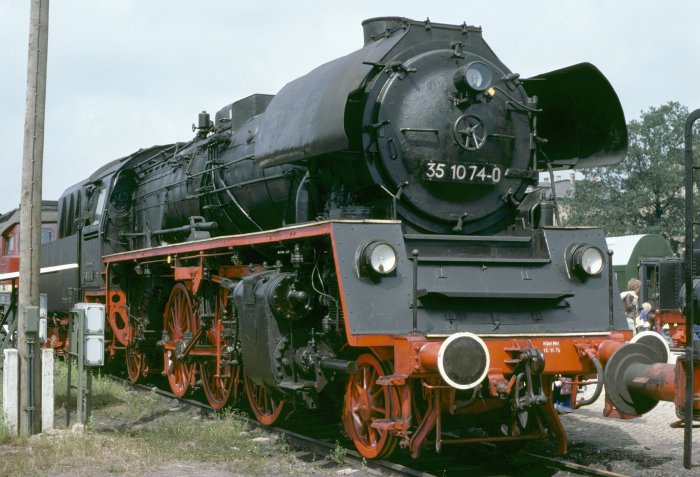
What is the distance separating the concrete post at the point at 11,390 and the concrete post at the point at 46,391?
25 cm

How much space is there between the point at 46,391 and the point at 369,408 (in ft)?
11.7

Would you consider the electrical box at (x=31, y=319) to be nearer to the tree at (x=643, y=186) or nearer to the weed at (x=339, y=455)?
the weed at (x=339, y=455)

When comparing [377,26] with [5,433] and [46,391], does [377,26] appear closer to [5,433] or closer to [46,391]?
[46,391]

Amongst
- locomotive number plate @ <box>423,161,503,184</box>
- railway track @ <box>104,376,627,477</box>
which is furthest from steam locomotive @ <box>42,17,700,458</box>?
railway track @ <box>104,376,627,477</box>

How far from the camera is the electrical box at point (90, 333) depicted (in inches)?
333

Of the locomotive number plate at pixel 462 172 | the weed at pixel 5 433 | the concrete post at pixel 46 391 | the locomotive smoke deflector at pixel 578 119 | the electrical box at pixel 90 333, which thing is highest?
the locomotive smoke deflector at pixel 578 119

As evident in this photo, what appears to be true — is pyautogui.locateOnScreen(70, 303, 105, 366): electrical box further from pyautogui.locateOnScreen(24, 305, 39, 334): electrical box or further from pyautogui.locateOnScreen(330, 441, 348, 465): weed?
pyautogui.locateOnScreen(330, 441, 348, 465): weed

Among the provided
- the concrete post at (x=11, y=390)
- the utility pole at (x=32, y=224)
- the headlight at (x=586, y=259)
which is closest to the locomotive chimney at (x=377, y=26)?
the headlight at (x=586, y=259)

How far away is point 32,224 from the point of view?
8.21 m

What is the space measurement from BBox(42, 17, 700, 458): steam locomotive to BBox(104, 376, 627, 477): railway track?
0.54ft

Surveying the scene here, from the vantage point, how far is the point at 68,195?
49.9 ft

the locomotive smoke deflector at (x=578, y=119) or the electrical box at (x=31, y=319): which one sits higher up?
the locomotive smoke deflector at (x=578, y=119)

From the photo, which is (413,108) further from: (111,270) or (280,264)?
(111,270)

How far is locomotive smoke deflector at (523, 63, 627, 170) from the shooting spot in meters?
7.55
